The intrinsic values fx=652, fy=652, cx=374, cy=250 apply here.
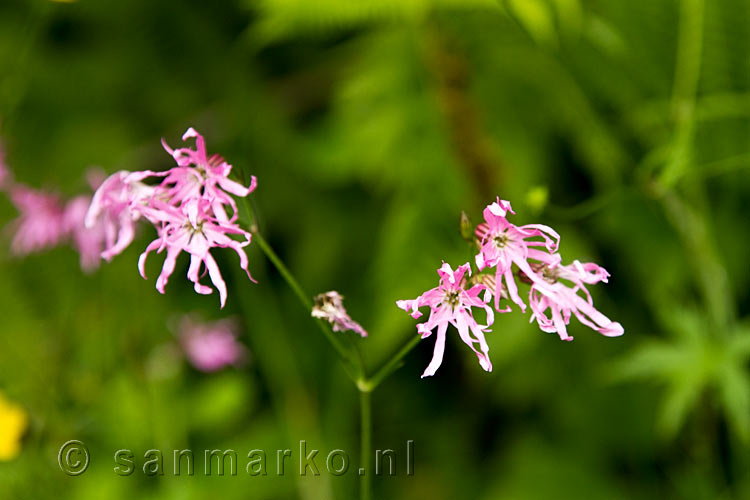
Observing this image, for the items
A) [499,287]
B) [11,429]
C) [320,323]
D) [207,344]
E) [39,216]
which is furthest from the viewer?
[207,344]

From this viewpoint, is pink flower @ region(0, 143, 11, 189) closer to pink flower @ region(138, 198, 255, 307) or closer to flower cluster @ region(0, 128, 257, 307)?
flower cluster @ region(0, 128, 257, 307)

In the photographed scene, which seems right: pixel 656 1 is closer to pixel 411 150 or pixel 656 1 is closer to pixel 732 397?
pixel 411 150

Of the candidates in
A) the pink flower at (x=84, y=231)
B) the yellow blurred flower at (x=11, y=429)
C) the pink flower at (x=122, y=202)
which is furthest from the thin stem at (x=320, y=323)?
the yellow blurred flower at (x=11, y=429)

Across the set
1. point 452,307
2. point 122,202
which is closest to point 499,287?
point 452,307

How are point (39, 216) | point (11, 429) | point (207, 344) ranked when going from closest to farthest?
1. point (11, 429)
2. point (39, 216)
3. point (207, 344)

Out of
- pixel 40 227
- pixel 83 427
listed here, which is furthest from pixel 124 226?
pixel 83 427

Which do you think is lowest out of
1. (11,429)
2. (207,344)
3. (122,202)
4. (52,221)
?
(11,429)

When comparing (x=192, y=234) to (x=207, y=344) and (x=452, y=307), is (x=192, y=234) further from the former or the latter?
(x=207, y=344)

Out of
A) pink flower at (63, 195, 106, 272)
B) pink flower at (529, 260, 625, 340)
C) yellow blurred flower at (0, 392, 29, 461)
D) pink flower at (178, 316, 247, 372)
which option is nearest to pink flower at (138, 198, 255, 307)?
pink flower at (529, 260, 625, 340)
